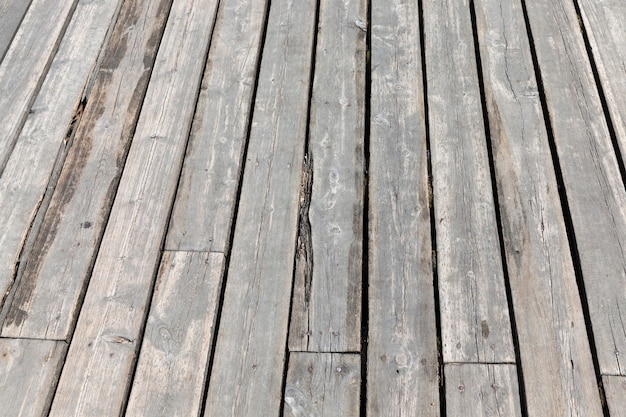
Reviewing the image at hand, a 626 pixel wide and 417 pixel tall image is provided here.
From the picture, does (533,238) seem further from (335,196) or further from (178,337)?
(178,337)

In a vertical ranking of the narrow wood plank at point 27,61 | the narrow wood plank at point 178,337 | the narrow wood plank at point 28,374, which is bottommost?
the narrow wood plank at point 28,374

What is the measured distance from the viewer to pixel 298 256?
1851 mm

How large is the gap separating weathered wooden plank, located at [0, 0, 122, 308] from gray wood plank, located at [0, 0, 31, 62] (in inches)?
1.2

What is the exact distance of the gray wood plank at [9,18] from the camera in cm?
244

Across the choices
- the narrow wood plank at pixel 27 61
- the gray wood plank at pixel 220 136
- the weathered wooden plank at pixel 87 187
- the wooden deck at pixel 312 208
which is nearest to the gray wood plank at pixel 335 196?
the wooden deck at pixel 312 208

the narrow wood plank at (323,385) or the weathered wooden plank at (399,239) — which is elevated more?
the weathered wooden plank at (399,239)

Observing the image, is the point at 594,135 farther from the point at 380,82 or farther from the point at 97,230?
the point at 97,230

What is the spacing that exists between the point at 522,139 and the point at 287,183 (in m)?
0.67

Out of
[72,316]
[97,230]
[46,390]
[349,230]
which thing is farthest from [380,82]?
[46,390]

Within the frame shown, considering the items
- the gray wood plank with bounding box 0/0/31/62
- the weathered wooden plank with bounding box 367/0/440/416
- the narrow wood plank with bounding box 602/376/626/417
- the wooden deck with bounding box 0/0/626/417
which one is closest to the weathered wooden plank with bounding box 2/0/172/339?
the wooden deck with bounding box 0/0/626/417

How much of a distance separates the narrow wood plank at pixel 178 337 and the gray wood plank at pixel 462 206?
0.54 m

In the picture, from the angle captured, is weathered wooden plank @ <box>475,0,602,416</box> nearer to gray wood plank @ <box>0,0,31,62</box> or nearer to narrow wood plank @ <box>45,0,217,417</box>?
narrow wood plank @ <box>45,0,217,417</box>

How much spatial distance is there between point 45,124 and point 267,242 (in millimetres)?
802

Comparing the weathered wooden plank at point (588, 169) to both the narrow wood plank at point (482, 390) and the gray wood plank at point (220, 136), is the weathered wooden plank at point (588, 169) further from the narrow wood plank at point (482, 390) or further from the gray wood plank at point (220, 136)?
the gray wood plank at point (220, 136)
